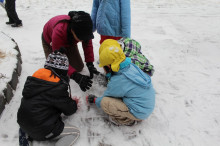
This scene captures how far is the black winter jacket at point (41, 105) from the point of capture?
147cm

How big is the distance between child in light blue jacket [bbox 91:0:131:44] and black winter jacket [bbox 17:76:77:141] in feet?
4.14

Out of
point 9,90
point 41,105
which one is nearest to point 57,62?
point 41,105

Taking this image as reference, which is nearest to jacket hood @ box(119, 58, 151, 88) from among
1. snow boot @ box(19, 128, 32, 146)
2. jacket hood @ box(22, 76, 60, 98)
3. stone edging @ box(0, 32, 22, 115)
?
jacket hood @ box(22, 76, 60, 98)

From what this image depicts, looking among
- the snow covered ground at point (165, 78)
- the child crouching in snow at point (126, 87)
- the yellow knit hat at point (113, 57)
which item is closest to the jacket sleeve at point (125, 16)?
the child crouching in snow at point (126, 87)

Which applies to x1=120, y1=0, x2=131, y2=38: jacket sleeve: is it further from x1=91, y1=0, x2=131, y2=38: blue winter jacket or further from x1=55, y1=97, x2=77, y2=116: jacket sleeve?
x1=55, y1=97, x2=77, y2=116: jacket sleeve

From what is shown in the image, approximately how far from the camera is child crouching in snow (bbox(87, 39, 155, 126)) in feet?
5.61

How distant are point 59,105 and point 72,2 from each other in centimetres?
565

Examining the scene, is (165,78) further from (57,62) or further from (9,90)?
(9,90)

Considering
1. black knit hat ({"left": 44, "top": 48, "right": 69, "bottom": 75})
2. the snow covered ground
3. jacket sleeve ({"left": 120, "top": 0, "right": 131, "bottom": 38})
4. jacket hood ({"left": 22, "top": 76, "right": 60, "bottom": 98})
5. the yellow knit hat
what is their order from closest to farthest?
jacket hood ({"left": 22, "top": 76, "right": 60, "bottom": 98}) → black knit hat ({"left": 44, "top": 48, "right": 69, "bottom": 75}) → the yellow knit hat → the snow covered ground → jacket sleeve ({"left": 120, "top": 0, "right": 131, "bottom": 38})

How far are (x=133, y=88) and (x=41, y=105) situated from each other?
906 mm

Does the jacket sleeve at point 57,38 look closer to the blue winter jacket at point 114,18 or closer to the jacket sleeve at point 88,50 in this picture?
the jacket sleeve at point 88,50

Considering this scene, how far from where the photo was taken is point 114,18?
7.93 feet

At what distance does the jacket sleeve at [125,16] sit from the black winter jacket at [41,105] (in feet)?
4.37

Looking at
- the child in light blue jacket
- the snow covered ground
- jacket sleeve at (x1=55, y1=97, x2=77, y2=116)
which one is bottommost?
the snow covered ground
